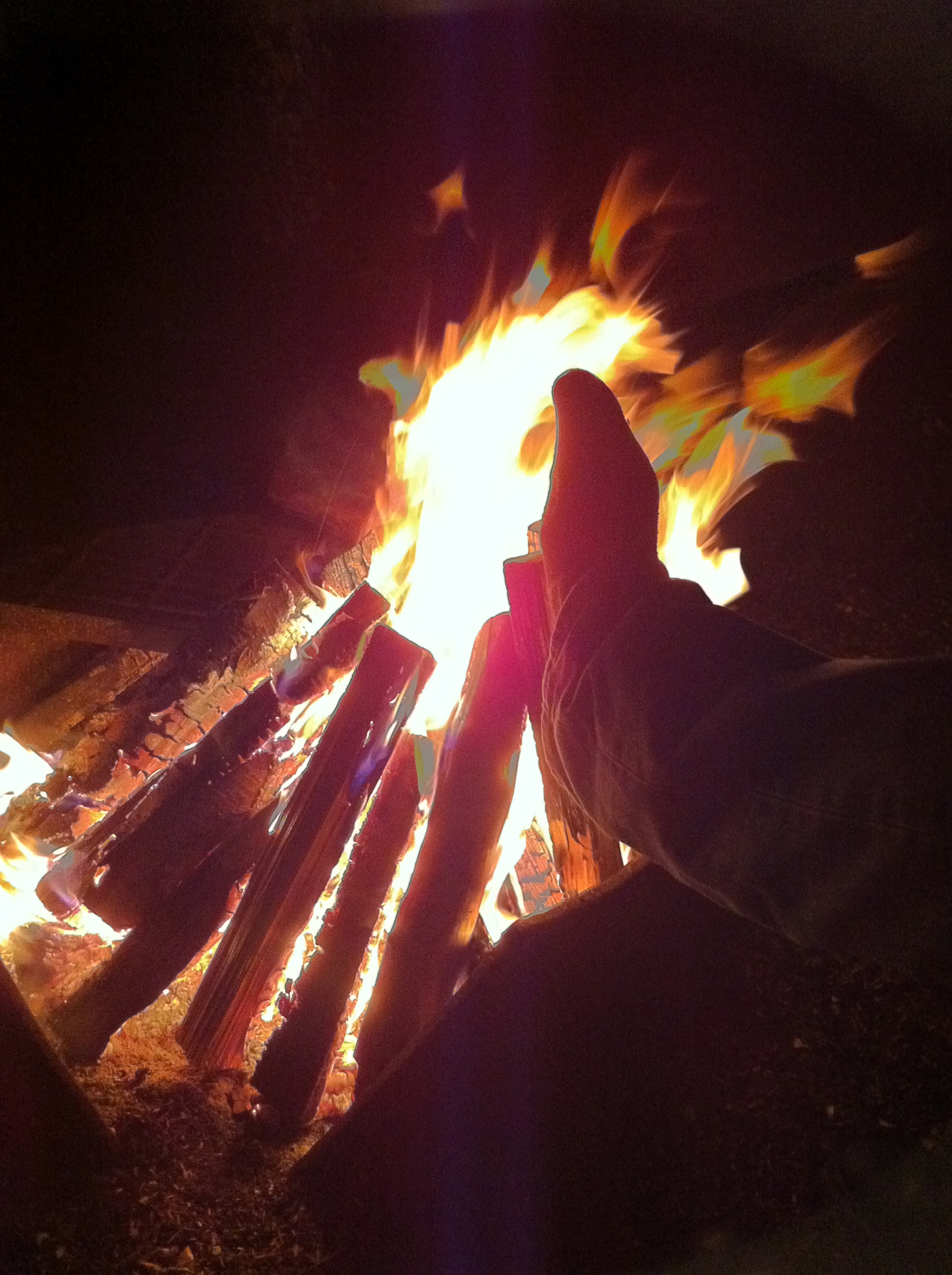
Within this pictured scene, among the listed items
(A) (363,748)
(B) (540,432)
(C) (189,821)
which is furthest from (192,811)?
(B) (540,432)

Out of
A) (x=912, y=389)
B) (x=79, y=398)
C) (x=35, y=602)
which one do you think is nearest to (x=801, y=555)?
(x=912, y=389)

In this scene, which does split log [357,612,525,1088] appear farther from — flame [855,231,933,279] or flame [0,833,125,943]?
flame [855,231,933,279]

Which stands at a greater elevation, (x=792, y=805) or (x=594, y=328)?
(x=594, y=328)

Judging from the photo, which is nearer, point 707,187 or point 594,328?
point 594,328

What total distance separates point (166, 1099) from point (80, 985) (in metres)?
0.37

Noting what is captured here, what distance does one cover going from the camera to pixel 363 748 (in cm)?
158

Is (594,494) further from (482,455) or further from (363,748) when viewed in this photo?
(363,748)

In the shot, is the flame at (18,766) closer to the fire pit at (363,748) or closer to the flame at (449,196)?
the fire pit at (363,748)

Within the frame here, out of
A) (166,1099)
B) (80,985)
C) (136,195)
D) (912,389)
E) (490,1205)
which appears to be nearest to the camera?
(490,1205)

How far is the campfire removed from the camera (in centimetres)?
144

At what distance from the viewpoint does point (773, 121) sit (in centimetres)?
228

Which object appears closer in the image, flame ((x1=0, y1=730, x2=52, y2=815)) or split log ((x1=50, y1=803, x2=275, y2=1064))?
split log ((x1=50, y1=803, x2=275, y2=1064))

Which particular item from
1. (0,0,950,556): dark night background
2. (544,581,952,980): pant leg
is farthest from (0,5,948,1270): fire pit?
(544,581,952,980): pant leg

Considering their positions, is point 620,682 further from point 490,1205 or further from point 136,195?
point 136,195
